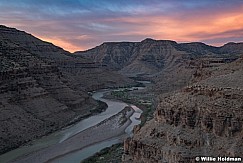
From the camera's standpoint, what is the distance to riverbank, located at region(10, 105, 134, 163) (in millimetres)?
54594

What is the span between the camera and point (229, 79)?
3192cm

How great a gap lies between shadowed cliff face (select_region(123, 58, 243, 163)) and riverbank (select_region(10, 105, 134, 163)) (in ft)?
73.5

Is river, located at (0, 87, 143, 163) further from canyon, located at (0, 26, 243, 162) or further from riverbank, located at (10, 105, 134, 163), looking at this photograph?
canyon, located at (0, 26, 243, 162)

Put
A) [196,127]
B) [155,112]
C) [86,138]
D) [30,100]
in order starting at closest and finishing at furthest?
[196,127] → [155,112] → [86,138] → [30,100]

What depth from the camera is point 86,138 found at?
65.3 meters

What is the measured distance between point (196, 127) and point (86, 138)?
36.7m

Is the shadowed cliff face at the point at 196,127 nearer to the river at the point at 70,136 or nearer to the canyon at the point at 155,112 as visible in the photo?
the canyon at the point at 155,112

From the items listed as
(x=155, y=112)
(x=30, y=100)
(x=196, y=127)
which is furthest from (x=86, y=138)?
(x=196, y=127)

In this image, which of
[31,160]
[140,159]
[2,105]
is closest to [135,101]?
[2,105]

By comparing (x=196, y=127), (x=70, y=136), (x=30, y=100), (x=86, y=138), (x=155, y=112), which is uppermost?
(x=155, y=112)

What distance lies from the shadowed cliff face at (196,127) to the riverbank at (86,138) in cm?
2239

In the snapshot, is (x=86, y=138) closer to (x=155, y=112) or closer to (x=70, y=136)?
(x=70, y=136)

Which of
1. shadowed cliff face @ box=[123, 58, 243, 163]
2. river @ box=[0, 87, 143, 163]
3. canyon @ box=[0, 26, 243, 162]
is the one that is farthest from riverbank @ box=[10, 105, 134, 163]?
shadowed cliff face @ box=[123, 58, 243, 163]

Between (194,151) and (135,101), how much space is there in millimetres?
82810
